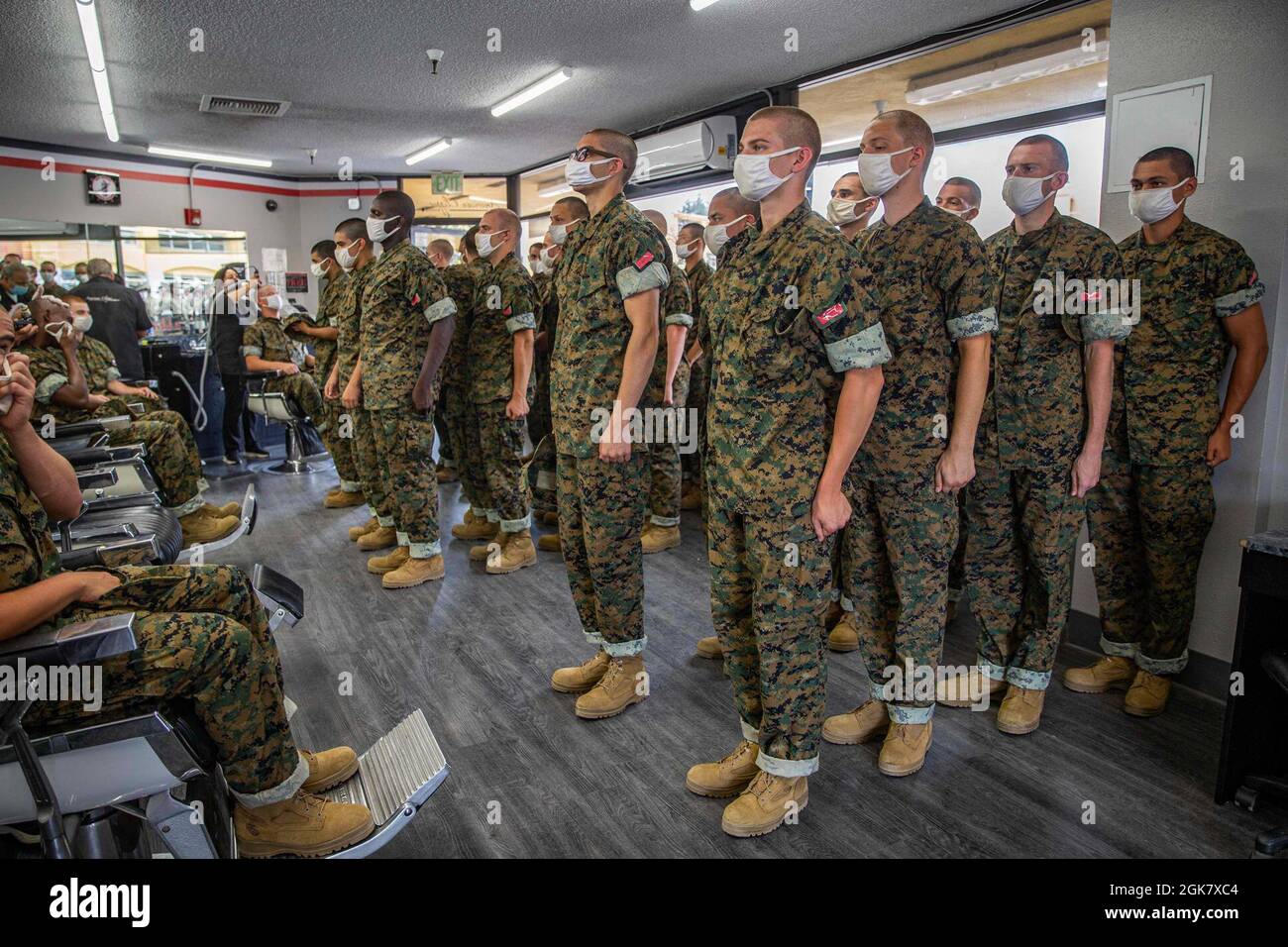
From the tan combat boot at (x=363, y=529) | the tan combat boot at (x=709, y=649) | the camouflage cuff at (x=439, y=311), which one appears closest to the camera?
the tan combat boot at (x=709, y=649)

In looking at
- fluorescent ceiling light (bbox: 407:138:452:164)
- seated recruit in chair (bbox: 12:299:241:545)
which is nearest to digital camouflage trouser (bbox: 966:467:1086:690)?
seated recruit in chair (bbox: 12:299:241:545)

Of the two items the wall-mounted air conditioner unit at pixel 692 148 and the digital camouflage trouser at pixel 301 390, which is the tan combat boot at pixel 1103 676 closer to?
the digital camouflage trouser at pixel 301 390

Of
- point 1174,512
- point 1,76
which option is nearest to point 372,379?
point 1174,512

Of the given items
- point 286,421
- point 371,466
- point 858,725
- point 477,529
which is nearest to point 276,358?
point 286,421

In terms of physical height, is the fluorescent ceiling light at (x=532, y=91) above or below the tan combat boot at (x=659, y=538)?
above

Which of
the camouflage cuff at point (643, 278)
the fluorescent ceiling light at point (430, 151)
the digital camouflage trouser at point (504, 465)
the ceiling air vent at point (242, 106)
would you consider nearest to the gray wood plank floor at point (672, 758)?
the digital camouflage trouser at point (504, 465)

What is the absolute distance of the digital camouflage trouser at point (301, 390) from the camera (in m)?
5.79

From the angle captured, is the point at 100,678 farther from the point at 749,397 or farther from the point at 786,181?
the point at 786,181

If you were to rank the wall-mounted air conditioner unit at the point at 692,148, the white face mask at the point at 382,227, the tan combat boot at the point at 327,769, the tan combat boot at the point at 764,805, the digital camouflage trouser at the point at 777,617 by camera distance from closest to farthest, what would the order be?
the digital camouflage trouser at the point at 777,617, the tan combat boot at the point at 764,805, the tan combat boot at the point at 327,769, the white face mask at the point at 382,227, the wall-mounted air conditioner unit at the point at 692,148

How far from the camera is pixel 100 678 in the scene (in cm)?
147

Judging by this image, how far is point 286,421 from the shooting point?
236 inches

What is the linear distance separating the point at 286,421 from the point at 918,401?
16.9 ft

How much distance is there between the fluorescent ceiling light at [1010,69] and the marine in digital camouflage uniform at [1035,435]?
230cm
